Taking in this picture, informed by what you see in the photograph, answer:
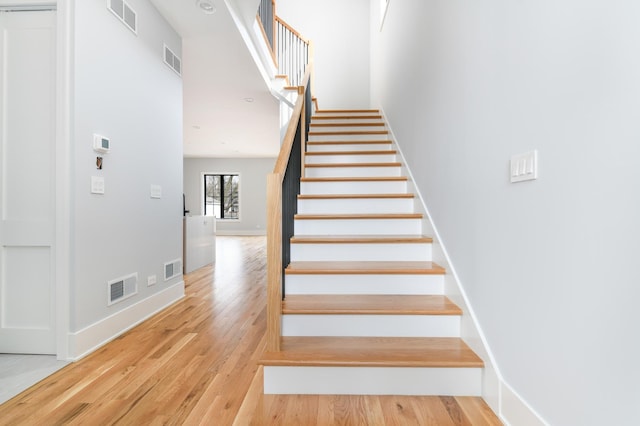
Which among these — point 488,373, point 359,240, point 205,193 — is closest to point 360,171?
point 359,240

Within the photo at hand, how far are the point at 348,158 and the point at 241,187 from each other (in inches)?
341

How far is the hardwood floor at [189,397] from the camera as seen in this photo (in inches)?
58.8

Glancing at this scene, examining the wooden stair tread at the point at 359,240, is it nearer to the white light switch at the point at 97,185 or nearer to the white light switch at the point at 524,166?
the white light switch at the point at 524,166

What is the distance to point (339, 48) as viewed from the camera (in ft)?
24.3

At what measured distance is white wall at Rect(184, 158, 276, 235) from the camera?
11.8 meters

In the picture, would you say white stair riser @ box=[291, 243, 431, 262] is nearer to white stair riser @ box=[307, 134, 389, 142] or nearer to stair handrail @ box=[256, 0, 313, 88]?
white stair riser @ box=[307, 134, 389, 142]

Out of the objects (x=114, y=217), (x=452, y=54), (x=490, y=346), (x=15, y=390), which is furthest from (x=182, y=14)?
(x=490, y=346)

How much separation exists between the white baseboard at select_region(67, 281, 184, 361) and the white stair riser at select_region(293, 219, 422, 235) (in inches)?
55.0

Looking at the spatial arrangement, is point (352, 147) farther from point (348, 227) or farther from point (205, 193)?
point (205, 193)

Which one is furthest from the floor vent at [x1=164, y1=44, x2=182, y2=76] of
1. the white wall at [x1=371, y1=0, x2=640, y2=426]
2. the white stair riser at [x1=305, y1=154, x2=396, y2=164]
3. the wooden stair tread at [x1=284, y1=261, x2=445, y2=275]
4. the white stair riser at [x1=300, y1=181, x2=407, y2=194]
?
the white wall at [x1=371, y1=0, x2=640, y2=426]

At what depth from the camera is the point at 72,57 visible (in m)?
2.10

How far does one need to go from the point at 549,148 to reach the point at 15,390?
2.67 meters

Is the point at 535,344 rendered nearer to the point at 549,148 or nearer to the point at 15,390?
the point at 549,148

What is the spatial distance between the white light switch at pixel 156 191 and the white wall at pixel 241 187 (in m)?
8.61
